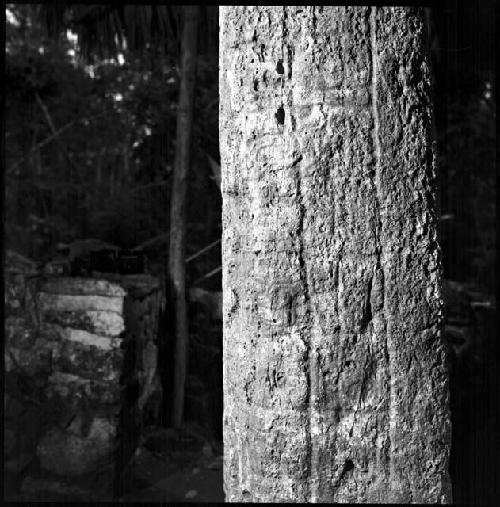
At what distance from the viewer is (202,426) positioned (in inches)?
193

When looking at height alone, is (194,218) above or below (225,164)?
above

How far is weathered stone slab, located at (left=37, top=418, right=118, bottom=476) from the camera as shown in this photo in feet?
12.2

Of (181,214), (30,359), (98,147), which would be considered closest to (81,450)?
(30,359)

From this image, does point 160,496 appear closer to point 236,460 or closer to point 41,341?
point 41,341

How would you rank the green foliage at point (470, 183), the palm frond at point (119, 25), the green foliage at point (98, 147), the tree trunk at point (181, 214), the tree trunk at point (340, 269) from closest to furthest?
1. the tree trunk at point (340, 269)
2. the tree trunk at point (181, 214)
3. the palm frond at point (119, 25)
4. the green foliage at point (98, 147)
5. the green foliage at point (470, 183)

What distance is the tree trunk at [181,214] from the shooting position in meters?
4.84

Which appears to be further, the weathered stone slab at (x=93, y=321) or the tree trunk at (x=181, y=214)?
the tree trunk at (x=181, y=214)

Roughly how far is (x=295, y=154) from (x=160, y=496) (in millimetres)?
3161

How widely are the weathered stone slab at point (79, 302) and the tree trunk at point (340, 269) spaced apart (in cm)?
259

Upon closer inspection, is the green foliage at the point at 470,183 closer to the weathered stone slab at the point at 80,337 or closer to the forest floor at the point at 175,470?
the forest floor at the point at 175,470

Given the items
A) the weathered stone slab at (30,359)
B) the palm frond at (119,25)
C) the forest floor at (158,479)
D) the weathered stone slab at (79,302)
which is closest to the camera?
the forest floor at (158,479)

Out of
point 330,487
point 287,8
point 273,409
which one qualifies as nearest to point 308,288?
point 273,409

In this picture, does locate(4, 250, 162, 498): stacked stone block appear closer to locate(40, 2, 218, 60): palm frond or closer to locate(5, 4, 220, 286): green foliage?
locate(5, 4, 220, 286): green foliage

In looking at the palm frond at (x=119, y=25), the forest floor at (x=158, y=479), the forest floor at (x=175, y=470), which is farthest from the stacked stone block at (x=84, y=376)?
the palm frond at (x=119, y=25)
